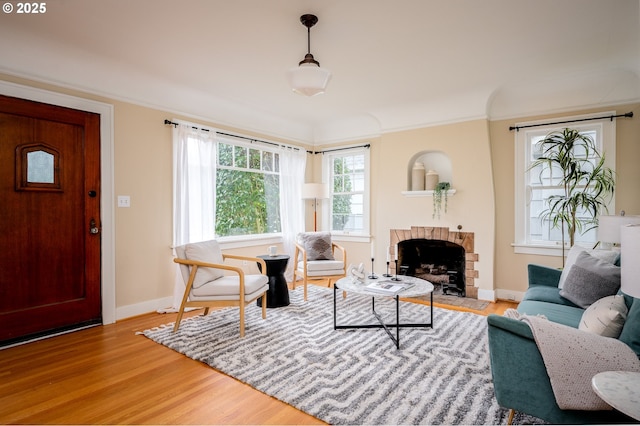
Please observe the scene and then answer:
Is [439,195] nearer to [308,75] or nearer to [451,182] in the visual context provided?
[451,182]

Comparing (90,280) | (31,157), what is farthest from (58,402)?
(31,157)

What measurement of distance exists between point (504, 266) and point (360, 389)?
313cm

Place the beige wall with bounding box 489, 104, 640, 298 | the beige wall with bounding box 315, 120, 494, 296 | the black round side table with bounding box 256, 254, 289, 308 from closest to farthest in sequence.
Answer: the black round side table with bounding box 256, 254, 289, 308 → the beige wall with bounding box 489, 104, 640, 298 → the beige wall with bounding box 315, 120, 494, 296

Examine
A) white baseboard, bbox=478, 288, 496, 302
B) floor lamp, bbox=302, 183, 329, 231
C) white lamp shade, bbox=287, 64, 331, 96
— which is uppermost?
white lamp shade, bbox=287, 64, 331, 96

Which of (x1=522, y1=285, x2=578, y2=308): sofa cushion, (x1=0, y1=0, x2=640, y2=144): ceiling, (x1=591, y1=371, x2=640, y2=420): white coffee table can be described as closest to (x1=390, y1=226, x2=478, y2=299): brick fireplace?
(x1=522, y1=285, x2=578, y2=308): sofa cushion

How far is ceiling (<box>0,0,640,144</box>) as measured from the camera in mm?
2512

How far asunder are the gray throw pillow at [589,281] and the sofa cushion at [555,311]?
98 millimetres

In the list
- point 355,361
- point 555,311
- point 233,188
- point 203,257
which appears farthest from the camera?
point 233,188

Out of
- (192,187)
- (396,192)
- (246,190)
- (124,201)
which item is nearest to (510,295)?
(396,192)

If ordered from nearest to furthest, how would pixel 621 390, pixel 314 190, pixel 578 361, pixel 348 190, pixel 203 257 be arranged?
pixel 621 390, pixel 578 361, pixel 203 257, pixel 314 190, pixel 348 190

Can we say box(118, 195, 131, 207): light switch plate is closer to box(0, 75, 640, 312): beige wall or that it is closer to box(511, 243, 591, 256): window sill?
box(0, 75, 640, 312): beige wall

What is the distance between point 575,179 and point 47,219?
5.45 metres

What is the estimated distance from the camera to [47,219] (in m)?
3.06

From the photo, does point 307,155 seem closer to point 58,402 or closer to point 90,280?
point 90,280
